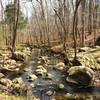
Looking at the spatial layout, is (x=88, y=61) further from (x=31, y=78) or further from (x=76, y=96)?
(x=76, y=96)

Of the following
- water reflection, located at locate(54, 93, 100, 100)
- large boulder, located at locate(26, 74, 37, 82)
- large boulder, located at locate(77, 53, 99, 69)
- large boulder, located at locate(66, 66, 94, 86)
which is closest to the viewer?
water reflection, located at locate(54, 93, 100, 100)

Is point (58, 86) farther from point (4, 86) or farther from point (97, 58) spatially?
point (97, 58)

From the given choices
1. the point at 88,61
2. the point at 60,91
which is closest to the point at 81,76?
the point at 60,91

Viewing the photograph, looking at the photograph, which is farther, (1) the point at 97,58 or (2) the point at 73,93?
(1) the point at 97,58

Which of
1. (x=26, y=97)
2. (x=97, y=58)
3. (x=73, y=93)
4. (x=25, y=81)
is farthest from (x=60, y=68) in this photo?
(x=26, y=97)

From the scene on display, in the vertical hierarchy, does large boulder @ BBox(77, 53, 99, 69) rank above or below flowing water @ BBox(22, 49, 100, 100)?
above

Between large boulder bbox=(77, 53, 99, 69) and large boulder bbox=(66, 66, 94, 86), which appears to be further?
large boulder bbox=(77, 53, 99, 69)

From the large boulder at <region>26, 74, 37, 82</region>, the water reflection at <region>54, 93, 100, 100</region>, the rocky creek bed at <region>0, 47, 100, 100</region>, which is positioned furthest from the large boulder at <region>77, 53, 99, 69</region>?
the water reflection at <region>54, 93, 100, 100</region>

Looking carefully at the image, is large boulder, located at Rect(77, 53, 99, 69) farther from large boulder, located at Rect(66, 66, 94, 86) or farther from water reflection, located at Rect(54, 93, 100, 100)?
water reflection, located at Rect(54, 93, 100, 100)

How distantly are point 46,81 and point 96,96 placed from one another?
4.27 meters

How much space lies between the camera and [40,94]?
44.0 ft

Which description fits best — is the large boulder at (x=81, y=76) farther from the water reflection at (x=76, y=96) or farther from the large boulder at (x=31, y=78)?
the large boulder at (x=31, y=78)

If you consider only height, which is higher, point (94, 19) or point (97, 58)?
point (94, 19)

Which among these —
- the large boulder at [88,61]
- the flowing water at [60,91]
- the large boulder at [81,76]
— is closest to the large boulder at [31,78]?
the flowing water at [60,91]
